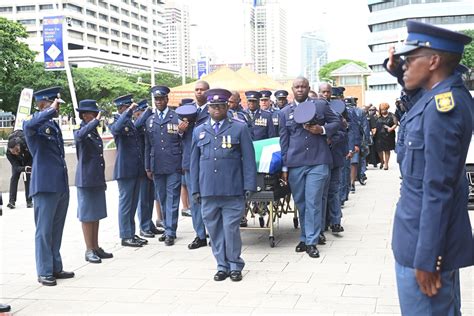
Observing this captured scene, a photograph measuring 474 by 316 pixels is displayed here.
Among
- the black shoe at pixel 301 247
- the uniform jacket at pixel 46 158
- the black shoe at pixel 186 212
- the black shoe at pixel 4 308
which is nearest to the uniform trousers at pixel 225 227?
the black shoe at pixel 301 247

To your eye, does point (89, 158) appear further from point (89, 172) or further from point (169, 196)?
point (169, 196)

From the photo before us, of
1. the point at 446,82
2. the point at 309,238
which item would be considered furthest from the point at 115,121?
the point at 446,82

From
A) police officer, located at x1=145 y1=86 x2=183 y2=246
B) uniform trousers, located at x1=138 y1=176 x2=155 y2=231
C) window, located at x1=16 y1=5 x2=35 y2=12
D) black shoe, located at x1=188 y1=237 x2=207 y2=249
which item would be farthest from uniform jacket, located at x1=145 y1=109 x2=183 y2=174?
window, located at x1=16 y1=5 x2=35 y2=12

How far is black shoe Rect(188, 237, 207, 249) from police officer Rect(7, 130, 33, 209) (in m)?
5.06

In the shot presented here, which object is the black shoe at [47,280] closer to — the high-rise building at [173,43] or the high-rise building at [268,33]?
the high-rise building at [268,33]

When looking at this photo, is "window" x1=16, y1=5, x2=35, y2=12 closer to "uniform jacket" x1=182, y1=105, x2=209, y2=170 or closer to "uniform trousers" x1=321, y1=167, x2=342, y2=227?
"uniform jacket" x1=182, y1=105, x2=209, y2=170

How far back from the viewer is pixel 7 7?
4235 inches

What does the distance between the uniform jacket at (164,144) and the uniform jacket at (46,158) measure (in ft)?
6.44

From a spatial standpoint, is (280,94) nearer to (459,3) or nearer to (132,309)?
(132,309)

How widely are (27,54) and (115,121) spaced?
Result: 4399cm

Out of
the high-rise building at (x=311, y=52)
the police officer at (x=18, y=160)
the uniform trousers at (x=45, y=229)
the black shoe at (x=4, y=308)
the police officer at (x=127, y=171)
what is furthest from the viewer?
the high-rise building at (x=311, y=52)

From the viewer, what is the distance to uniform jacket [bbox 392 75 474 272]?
2.71m

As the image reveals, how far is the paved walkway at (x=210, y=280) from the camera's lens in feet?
17.6

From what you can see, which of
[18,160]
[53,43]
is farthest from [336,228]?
[53,43]
